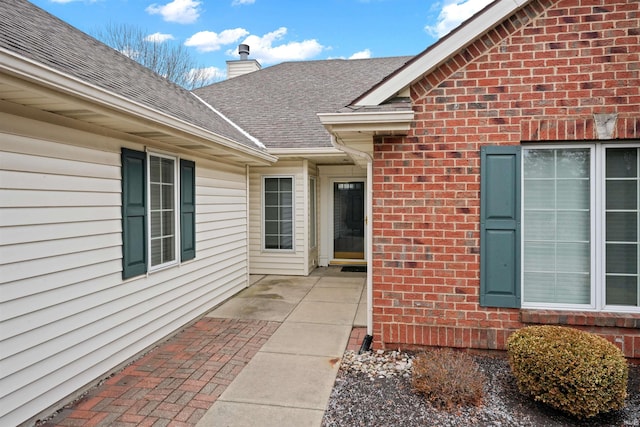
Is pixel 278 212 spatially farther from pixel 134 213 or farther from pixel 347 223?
pixel 134 213

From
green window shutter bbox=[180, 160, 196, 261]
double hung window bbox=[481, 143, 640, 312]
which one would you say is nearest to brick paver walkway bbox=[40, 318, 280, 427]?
green window shutter bbox=[180, 160, 196, 261]

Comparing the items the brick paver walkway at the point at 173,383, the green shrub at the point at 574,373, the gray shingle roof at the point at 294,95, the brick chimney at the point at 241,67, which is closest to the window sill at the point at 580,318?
the green shrub at the point at 574,373

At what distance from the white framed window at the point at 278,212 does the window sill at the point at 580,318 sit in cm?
574

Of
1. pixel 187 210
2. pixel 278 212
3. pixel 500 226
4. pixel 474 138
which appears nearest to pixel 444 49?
pixel 474 138

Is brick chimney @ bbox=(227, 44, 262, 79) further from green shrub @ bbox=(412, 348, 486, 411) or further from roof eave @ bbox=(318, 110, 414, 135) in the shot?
green shrub @ bbox=(412, 348, 486, 411)

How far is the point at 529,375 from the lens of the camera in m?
3.25

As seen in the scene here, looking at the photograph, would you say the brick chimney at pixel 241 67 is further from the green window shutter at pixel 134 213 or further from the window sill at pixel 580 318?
the window sill at pixel 580 318

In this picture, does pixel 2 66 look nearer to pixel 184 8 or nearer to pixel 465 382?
pixel 465 382

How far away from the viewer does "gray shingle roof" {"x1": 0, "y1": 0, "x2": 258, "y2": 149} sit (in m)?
3.25

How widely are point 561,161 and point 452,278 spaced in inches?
64.2

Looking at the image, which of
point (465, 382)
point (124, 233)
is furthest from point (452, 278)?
point (124, 233)

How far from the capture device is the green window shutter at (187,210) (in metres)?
5.43

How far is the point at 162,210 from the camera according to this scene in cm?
504

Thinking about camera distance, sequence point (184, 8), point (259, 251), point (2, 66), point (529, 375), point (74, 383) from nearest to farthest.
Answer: point (2, 66) → point (529, 375) → point (74, 383) → point (259, 251) → point (184, 8)
